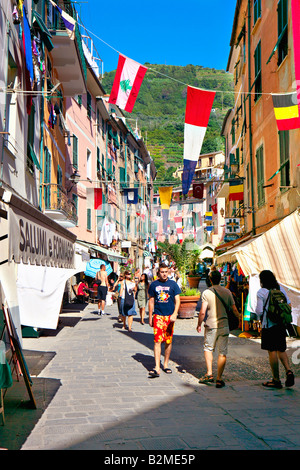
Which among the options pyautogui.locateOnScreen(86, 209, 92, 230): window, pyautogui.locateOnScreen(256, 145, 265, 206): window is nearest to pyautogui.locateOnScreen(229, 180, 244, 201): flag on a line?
pyautogui.locateOnScreen(256, 145, 265, 206): window

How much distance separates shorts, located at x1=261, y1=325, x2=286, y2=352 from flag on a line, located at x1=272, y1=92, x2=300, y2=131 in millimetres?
4444

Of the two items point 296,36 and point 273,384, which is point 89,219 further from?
point 273,384

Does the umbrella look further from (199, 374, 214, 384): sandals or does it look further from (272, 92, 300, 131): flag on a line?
(199, 374, 214, 384): sandals

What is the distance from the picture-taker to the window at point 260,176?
1512 centimetres

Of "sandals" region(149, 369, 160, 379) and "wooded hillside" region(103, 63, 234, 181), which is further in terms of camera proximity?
"wooded hillside" region(103, 63, 234, 181)

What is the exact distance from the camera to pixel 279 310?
6777 millimetres

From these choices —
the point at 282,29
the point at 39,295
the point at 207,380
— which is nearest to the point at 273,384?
the point at 207,380

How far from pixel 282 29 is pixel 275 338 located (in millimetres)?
8715

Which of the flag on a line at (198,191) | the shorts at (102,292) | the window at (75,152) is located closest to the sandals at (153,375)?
the shorts at (102,292)

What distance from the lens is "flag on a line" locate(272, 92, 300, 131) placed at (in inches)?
369

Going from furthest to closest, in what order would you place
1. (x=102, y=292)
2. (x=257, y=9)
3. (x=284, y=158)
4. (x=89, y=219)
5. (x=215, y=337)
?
(x=89, y=219) < (x=102, y=292) < (x=257, y=9) < (x=284, y=158) < (x=215, y=337)

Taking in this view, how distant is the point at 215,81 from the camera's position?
404ft

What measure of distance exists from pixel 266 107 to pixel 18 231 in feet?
35.7
